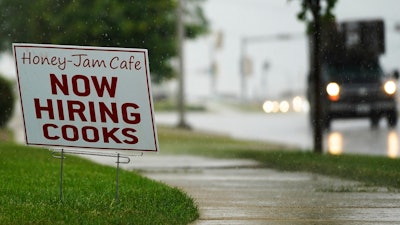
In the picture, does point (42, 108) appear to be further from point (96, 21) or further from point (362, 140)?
point (96, 21)

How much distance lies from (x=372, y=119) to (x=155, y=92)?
76.2 m

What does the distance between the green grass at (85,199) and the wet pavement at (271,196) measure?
0.37 m

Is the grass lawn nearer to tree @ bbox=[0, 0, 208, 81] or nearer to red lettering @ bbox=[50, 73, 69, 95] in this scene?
red lettering @ bbox=[50, 73, 69, 95]

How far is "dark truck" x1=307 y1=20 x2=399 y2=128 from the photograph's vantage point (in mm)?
32281

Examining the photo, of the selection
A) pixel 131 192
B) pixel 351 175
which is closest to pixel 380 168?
pixel 351 175

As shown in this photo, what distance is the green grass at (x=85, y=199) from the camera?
936 centimetres

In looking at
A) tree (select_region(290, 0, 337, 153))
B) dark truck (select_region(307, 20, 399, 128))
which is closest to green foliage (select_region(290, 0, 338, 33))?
tree (select_region(290, 0, 337, 153))

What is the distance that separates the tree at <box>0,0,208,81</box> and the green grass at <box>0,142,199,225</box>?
2130 centimetres

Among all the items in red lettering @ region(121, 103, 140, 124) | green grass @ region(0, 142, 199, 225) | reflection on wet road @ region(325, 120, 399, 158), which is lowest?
reflection on wet road @ region(325, 120, 399, 158)

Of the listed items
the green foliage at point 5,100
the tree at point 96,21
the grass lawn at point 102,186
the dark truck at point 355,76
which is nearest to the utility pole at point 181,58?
the tree at point 96,21

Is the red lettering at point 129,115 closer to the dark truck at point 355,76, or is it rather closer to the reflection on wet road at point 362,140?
the reflection on wet road at point 362,140

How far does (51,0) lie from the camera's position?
37.9 metres

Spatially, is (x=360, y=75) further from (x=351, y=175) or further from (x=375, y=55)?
(x=351, y=175)

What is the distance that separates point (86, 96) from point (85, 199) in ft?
4.21
